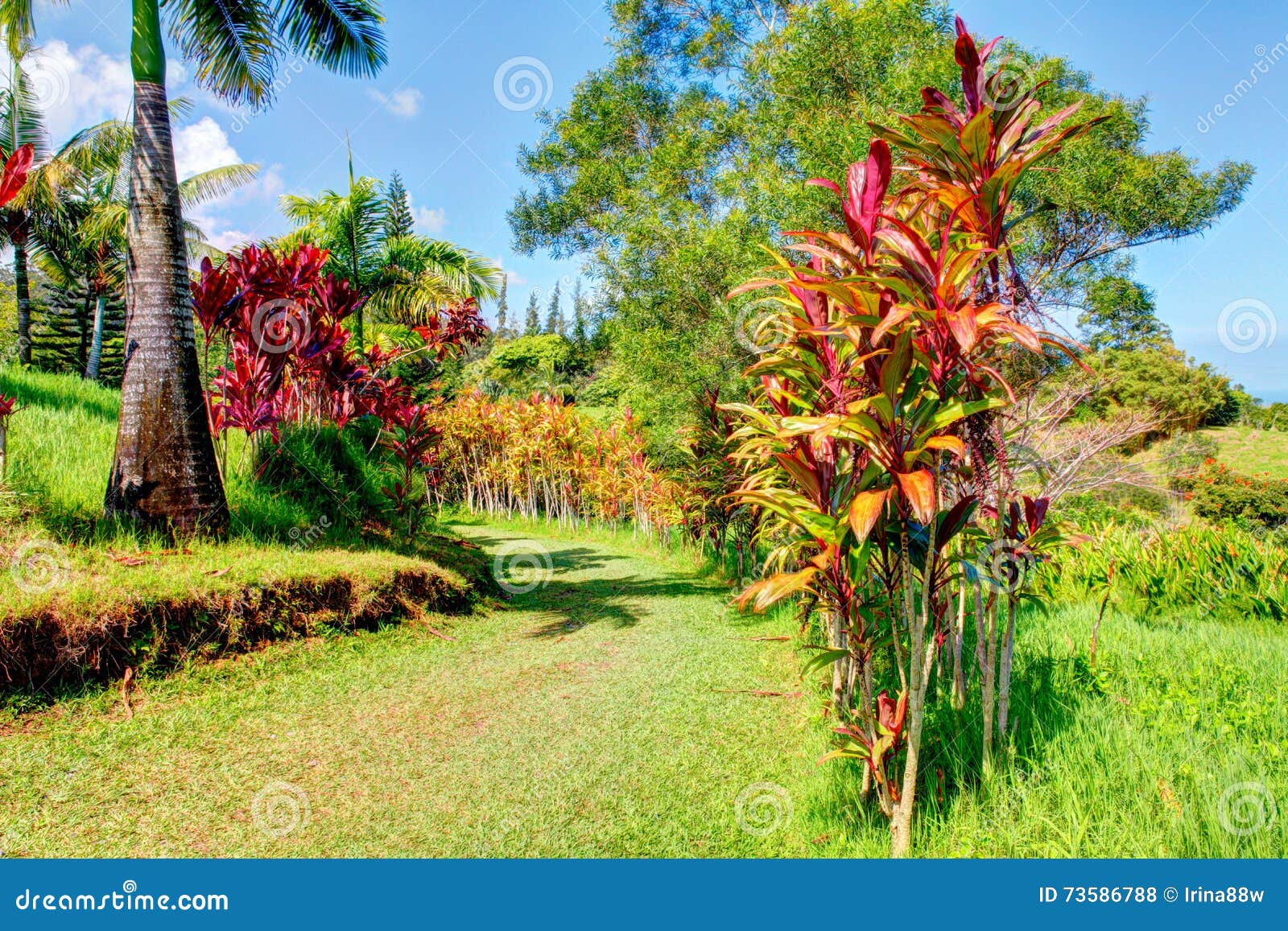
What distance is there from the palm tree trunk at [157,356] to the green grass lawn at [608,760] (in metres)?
1.50

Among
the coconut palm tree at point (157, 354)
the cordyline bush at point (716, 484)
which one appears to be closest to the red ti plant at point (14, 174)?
the coconut palm tree at point (157, 354)

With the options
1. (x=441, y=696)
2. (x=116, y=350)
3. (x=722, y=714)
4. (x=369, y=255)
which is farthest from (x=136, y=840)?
(x=116, y=350)

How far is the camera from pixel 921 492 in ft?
5.94

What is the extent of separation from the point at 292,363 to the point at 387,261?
16.7ft

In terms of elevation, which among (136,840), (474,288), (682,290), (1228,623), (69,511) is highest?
(474,288)

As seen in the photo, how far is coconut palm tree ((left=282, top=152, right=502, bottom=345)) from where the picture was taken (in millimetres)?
10141

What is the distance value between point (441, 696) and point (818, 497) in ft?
8.77

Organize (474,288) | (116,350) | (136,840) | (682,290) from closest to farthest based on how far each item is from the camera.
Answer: (136,840) < (682,290) < (474,288) < (116,350)

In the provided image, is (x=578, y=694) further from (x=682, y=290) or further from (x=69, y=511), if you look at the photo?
(x=682, y=290)

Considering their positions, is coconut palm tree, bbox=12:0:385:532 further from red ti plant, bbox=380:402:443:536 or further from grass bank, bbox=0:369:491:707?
red ti plant, bbox=380:402:443:536

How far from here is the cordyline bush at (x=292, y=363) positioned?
5.68 m

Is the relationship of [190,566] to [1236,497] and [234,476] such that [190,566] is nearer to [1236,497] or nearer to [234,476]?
[234,476]

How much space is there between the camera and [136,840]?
2.38 m

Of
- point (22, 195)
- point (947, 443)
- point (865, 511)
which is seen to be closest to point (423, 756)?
point (865, 511)
